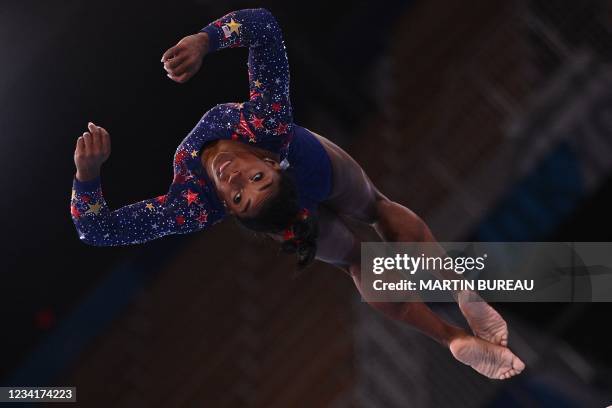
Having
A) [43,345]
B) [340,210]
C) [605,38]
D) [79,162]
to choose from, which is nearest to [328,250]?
[340,210]

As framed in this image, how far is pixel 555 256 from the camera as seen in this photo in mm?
3631

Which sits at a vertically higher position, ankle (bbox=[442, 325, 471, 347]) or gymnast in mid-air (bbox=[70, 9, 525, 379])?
gymnast in mid-air (bbox=[70, 9, 525, 379])

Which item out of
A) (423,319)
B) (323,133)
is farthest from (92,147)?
(323,133)

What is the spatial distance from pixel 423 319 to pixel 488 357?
10.2 inches

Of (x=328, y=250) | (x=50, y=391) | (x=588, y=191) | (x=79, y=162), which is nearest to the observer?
(x=79, y=162)

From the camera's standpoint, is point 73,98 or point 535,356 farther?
point 73,98

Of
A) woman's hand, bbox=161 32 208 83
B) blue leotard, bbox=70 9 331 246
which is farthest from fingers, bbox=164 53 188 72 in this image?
blue leotard, bbox=70 9 331 246

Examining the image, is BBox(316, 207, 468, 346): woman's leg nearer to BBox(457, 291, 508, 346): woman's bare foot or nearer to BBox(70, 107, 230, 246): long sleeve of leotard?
BBox(457, 291, 508, 346): woman's bare foot

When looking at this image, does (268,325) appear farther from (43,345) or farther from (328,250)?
(328,250)

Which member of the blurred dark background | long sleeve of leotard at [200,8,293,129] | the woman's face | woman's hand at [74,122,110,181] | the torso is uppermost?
long sleeve of leotard at [200,8,293,129]

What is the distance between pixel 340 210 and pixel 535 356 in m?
1.13

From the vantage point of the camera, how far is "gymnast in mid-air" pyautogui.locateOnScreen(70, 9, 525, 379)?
243cm

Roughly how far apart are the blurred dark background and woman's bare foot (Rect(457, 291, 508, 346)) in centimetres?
92

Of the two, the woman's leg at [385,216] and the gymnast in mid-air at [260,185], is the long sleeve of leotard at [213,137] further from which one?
the woman's leg at [385,216]
